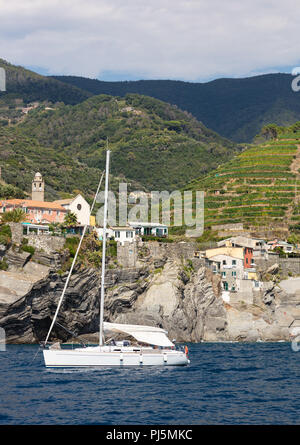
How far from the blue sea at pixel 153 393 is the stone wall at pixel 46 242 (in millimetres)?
20019

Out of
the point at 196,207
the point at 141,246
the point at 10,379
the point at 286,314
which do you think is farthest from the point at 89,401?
the point at 196,207

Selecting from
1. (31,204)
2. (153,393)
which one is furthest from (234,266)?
(153,393)

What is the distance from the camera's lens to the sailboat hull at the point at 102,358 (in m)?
56.4

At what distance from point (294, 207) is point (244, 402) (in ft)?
362

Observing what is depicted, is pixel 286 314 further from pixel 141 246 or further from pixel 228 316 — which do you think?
pixel 141 246

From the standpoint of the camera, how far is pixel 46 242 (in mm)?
86312

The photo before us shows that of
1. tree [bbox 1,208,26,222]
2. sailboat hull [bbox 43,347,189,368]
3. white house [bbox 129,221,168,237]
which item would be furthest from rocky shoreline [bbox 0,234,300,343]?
sailboat hull [bbox 43,347,189,368]

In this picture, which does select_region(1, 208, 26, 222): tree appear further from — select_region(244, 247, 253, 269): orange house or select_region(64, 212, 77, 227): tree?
select_region(244, 247, 253, 269): orange house

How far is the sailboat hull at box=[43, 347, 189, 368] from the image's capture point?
56406 millimetres

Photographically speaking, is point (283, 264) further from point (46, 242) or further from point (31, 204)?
point (46, 242)

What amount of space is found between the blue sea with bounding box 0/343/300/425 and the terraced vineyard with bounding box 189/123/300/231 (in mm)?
81899

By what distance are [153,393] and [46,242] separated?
4194 centimetres

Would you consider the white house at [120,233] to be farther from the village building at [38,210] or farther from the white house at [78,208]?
the village building at [38,210]

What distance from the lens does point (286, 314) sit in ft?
344
